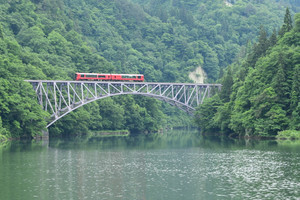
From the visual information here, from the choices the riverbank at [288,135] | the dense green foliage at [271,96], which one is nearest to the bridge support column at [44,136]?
the dense green foliage at [271,96]

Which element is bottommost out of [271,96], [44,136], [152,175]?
[152,175]

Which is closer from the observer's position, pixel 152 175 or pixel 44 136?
pixel 152 175

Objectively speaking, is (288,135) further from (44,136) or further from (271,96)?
(44,136)

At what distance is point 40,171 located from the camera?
153 feet

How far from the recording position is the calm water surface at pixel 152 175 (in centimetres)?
3606

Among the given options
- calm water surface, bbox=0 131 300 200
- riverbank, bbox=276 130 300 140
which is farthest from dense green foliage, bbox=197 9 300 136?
calm water surface, bbox=0 131 300 200

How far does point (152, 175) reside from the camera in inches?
1758

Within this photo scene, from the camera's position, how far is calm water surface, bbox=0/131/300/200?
3606cm

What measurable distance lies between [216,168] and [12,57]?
5976 centimetres

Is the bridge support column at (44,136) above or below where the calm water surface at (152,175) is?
above

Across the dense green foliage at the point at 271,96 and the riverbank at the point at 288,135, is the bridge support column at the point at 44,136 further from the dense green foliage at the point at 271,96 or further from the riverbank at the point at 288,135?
the riverbank at the point at 288,135

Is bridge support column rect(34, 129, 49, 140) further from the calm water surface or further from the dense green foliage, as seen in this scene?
the calm water surface

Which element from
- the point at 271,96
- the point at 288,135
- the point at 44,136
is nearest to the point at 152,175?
A: the point at 288,135

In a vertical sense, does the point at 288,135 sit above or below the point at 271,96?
below
